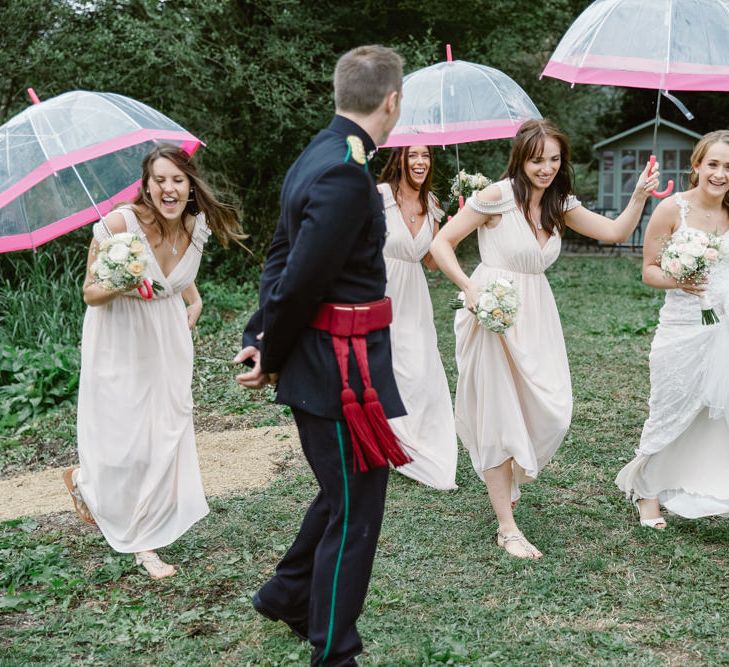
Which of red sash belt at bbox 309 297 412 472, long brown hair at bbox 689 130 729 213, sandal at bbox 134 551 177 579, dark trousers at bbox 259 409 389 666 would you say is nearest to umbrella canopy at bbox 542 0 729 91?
long brown hair at bbox 689 130 729 213

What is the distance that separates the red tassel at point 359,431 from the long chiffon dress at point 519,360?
6.06 ft

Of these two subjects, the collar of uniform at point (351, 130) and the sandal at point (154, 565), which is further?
the sandal at point (154, 565)

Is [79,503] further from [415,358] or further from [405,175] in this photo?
[405,175]

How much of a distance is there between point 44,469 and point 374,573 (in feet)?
11.8

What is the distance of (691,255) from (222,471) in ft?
11.7

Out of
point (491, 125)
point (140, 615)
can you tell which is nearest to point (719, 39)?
point (491, 125)

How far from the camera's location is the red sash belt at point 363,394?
3.22 metres

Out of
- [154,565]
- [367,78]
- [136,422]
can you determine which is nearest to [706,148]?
[367,78]

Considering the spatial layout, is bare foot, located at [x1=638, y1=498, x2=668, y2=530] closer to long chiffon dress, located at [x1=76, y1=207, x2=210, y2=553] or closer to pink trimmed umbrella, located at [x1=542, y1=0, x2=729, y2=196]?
pink trimmed umbrella, located at [x1=542, y1=0, x2=729, y2=196]

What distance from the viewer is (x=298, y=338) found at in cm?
328

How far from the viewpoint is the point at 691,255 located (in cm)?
471

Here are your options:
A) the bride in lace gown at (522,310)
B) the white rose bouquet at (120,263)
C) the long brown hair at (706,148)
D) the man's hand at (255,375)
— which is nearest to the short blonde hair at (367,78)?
the man's hand at (255,375)

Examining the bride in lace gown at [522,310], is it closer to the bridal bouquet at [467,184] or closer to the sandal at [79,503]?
the bridal bouquet at [467,184]

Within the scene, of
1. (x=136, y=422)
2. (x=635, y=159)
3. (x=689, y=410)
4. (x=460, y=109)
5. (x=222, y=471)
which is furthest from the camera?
(x=635, y=159)
